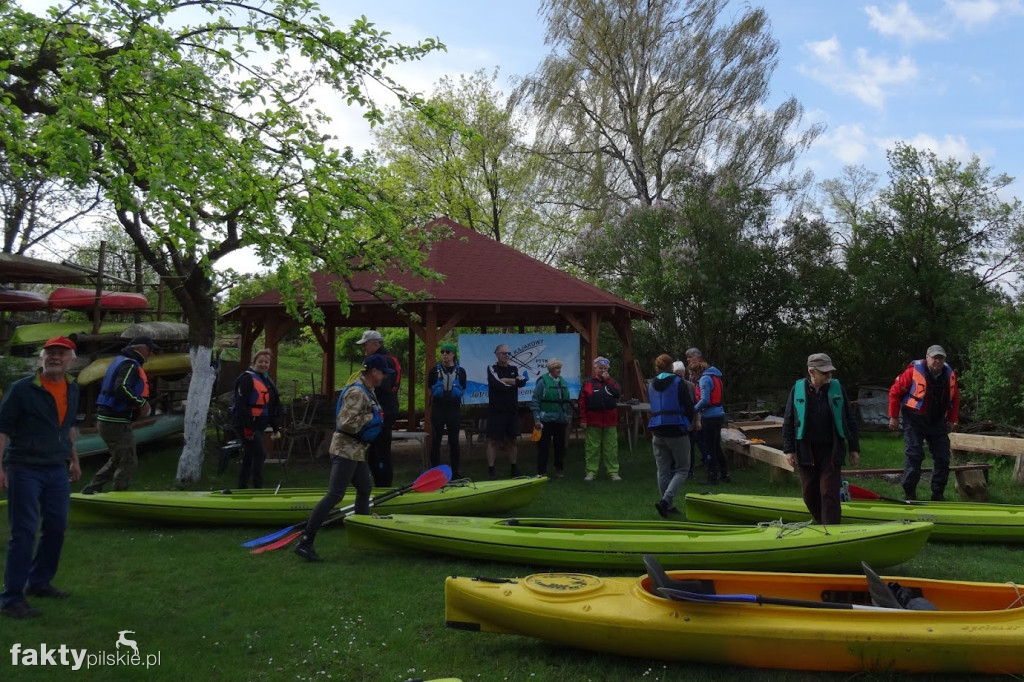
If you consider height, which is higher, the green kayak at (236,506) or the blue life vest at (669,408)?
the blue life vest at (669,408)

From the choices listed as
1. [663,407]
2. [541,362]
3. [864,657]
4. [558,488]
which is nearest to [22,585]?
[864,657]

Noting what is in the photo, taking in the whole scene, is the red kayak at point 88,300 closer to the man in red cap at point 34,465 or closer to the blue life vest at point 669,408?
the man in red cap at point 34,465

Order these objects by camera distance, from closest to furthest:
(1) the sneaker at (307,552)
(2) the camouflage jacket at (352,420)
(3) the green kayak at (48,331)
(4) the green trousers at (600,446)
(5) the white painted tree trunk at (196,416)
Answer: (2) the camouflage jacket at (352,420) < (1) the sneaker at (307,552) < (5) the white painted tree trunk at (196,416) < (4) the green trousers at (600,446) < (3) the green kayak at (48,331)

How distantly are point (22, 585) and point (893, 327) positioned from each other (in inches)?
680

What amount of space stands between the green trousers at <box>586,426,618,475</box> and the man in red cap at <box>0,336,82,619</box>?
6.85m

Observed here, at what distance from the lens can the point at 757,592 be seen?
4.37 metres

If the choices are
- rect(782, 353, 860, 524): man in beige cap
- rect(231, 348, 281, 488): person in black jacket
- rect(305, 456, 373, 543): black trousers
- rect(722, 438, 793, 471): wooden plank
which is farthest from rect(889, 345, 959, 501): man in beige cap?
rect(231, 348, 281, 488): person in black jacket

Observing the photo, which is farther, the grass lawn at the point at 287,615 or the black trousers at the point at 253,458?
the black trousers at the point at 253,458

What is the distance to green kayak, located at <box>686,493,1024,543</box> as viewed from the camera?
656 centimetres

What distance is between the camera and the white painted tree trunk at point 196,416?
1000 cm

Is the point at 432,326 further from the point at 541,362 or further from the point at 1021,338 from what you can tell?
the point at 1021,338

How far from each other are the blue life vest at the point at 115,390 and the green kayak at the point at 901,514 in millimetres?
5870

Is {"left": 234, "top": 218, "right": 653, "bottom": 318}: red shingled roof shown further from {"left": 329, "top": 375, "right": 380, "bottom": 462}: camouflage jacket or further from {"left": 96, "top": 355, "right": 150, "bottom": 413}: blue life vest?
{"left": 329, "top": 375, "right": 380, "bottom": 462}: camouflage jacket

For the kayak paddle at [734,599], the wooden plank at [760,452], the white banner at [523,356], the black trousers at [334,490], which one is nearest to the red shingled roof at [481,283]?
the white banner at [523,356]
